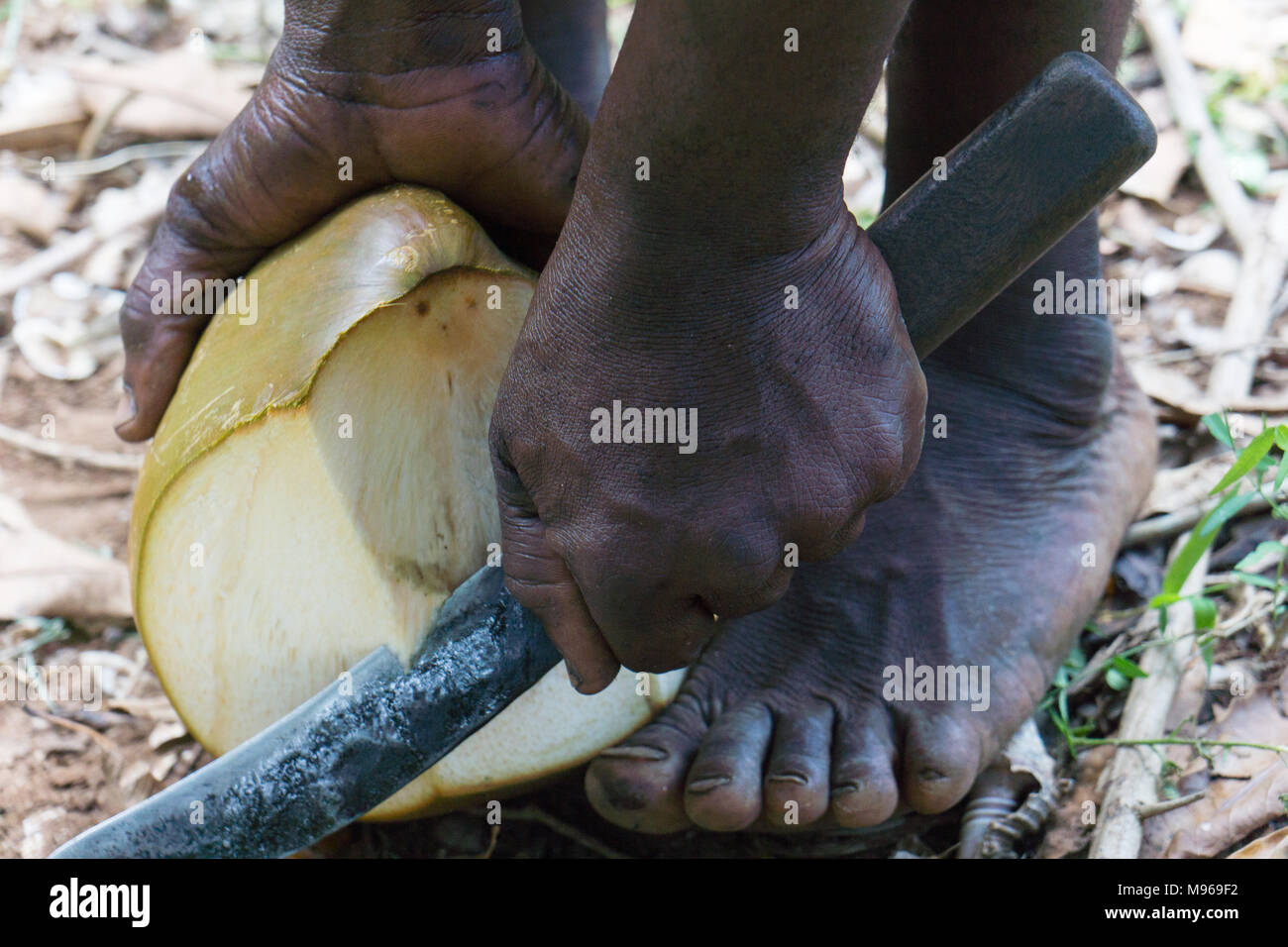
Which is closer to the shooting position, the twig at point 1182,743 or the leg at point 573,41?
the twig at point 1182,743

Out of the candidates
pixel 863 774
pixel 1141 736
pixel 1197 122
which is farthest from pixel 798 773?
pixel 1197 122

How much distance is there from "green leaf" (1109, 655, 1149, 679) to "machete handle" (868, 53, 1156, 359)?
0.56 meters

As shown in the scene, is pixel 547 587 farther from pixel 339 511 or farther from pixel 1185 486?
pixel 1185 486

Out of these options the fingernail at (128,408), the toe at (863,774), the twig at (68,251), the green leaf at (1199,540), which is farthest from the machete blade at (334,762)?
the twig at (68,251)

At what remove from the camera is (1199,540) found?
1324 mm

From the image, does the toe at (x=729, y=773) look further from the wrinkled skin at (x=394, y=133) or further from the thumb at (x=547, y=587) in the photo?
the wrinkled skin at (x=394, y=133)

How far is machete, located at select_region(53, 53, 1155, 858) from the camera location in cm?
94

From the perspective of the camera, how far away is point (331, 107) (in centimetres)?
118

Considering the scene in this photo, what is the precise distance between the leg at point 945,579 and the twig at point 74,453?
98 centimetres

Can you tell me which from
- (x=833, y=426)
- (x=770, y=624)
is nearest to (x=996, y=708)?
(x=770, y=624)

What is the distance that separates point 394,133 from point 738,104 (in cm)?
46

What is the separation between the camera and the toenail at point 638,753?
1242mm

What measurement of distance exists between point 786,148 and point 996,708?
0.71 metres
